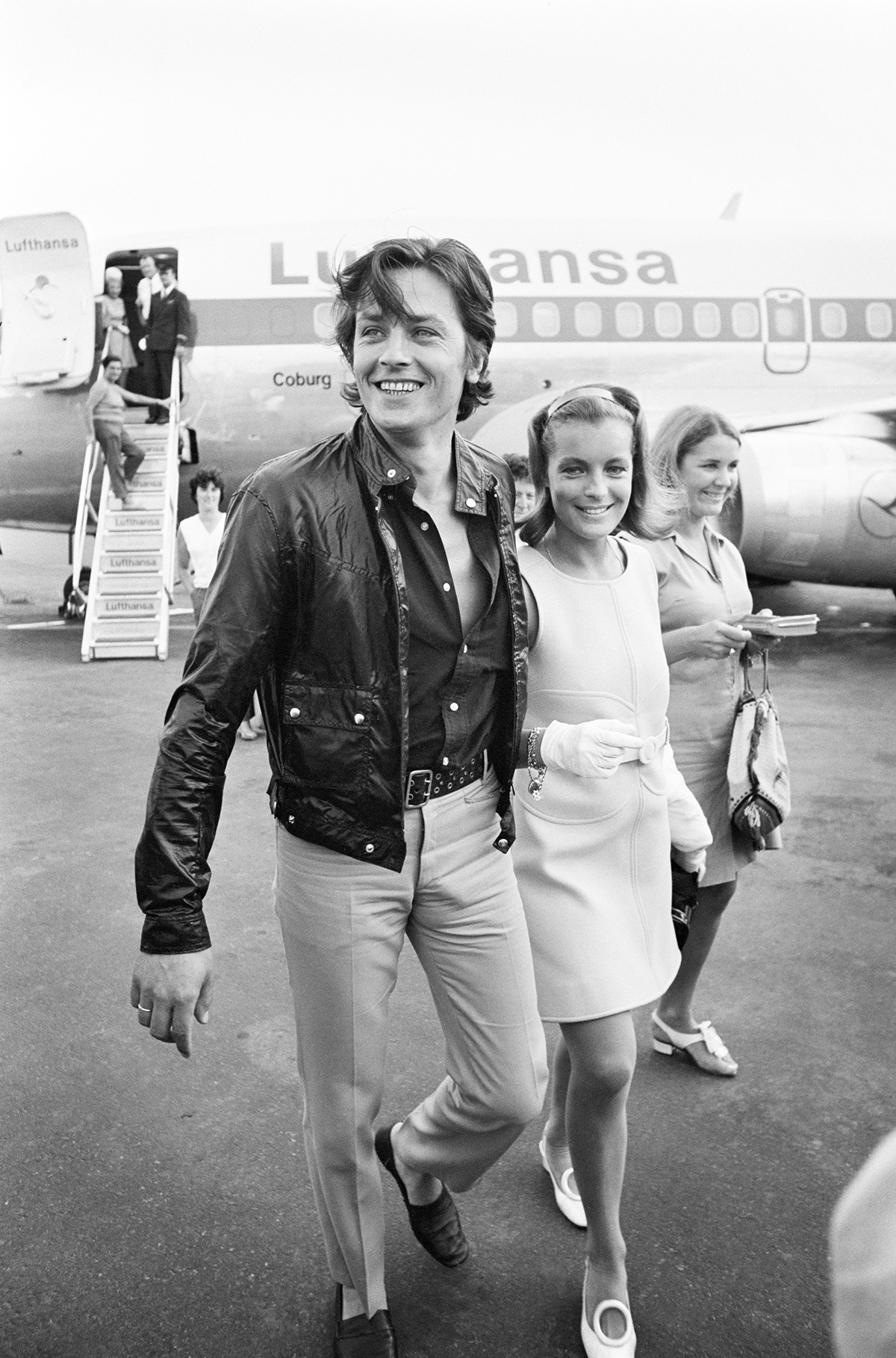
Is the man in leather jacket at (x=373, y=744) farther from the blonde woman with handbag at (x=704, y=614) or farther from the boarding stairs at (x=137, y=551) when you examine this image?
the boarding stairs at (x=137, y=551)

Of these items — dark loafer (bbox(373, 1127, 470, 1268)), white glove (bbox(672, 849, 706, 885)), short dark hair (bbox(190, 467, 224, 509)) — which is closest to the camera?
dark loafer (bbox(373, 1127, 470, 1268))

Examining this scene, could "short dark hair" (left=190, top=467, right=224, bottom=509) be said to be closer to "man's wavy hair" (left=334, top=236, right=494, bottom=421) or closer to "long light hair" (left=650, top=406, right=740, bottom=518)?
"long light hair" (left=650, top=406, right=740, bottom=518)

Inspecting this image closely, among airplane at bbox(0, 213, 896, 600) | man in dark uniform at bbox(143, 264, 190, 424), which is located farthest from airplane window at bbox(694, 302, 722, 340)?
man in dark uniform at bbox(143, 264, 190, 424)

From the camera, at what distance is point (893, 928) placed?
4383 millimetres

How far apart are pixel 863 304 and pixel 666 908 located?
Result: 11.3 m

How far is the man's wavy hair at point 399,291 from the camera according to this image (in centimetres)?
206

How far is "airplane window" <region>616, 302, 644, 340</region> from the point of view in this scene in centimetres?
1191

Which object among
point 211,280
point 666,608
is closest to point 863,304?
point 211,280

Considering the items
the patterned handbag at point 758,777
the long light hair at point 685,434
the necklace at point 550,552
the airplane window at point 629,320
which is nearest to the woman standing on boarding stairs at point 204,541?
the long light hair at point 685,434

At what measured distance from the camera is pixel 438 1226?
2566mm

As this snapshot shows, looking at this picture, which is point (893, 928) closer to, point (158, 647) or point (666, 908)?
point (666, 908)

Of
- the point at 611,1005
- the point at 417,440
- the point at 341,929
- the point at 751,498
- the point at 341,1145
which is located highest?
the point at 751,498

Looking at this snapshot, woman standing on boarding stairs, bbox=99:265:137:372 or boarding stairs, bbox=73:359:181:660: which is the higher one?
woman standing on boarding stairs, bbox=99:265:137:372

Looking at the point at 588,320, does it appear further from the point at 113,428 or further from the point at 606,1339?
the point at 606,1339
